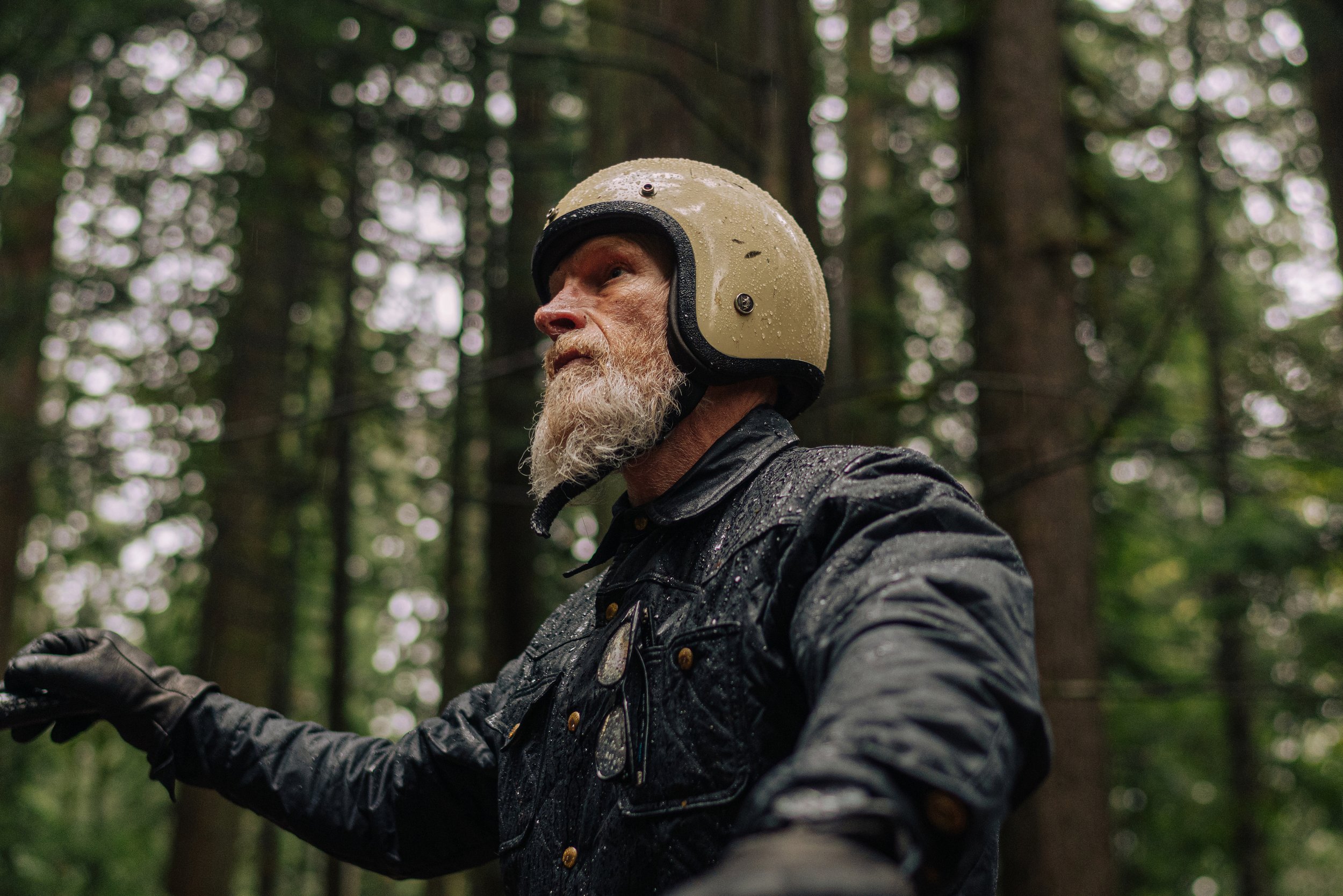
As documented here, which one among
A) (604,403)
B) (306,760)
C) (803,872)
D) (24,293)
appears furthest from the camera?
(24,293)

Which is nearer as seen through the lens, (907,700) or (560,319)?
(907,700)

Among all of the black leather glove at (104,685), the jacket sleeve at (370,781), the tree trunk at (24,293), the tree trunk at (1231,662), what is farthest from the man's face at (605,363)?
the tree trunk at (1231,662)

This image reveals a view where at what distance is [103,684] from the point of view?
2.76 meters

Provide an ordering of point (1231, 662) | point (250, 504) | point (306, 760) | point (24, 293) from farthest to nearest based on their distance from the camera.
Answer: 1. point (1231, 662)
2. point (250, 504)
3. point (24, 293)
4. point (306, 760)

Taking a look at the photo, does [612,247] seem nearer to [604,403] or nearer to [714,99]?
[604,403]

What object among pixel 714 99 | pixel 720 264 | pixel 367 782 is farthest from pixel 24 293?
pixel 720 264

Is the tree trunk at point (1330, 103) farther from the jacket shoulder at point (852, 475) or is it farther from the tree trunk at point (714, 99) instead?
the jacket shoulder at point (852, 475)

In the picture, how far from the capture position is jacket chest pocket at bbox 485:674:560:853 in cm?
234

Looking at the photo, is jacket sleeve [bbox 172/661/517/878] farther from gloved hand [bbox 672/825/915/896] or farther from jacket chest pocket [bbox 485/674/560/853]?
gloved hand [bbox 672/825/915/896]

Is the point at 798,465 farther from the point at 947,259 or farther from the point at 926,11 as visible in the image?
the point at 947,259

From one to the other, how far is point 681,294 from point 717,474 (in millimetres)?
438

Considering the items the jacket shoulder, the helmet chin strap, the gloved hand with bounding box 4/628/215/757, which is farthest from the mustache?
the gloved hand with bounding box 4/628/215/757

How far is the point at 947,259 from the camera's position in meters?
13.4

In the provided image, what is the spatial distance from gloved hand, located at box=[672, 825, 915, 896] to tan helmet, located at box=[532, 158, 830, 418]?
149cm
